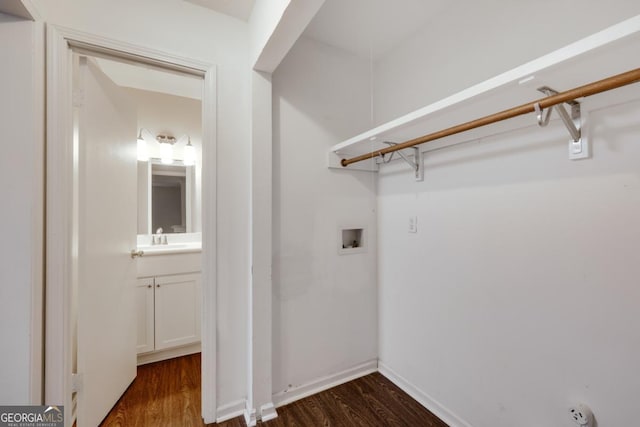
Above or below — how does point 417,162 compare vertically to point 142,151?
below

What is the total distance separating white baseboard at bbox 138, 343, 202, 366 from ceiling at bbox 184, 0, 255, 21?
2.65 metres

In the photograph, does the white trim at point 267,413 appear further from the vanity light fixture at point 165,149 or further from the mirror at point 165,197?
the vanity light fixture at point 165,149

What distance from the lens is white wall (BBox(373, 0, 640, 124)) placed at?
1.08m

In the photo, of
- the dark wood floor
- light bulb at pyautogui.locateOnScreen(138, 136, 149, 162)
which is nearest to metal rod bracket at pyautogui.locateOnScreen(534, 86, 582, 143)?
the dark wood floor

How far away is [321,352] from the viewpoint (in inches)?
73.6

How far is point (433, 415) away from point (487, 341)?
66 cm

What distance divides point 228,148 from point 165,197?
1.53 m

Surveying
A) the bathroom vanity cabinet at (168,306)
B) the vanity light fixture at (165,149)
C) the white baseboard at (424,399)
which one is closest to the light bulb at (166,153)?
the vanity light fixture at (165,149)

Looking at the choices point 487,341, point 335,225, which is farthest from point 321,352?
point 487,341

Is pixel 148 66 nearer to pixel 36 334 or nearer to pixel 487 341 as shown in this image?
pixel 36 334

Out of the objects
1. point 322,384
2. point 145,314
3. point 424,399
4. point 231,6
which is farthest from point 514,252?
point 145,314

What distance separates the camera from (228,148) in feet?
5.21

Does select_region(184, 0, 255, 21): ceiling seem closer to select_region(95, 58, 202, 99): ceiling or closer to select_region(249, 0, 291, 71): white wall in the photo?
select_region(249, 0, 291, 71): white wall

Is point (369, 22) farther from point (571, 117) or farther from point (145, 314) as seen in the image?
point (145, 314)
